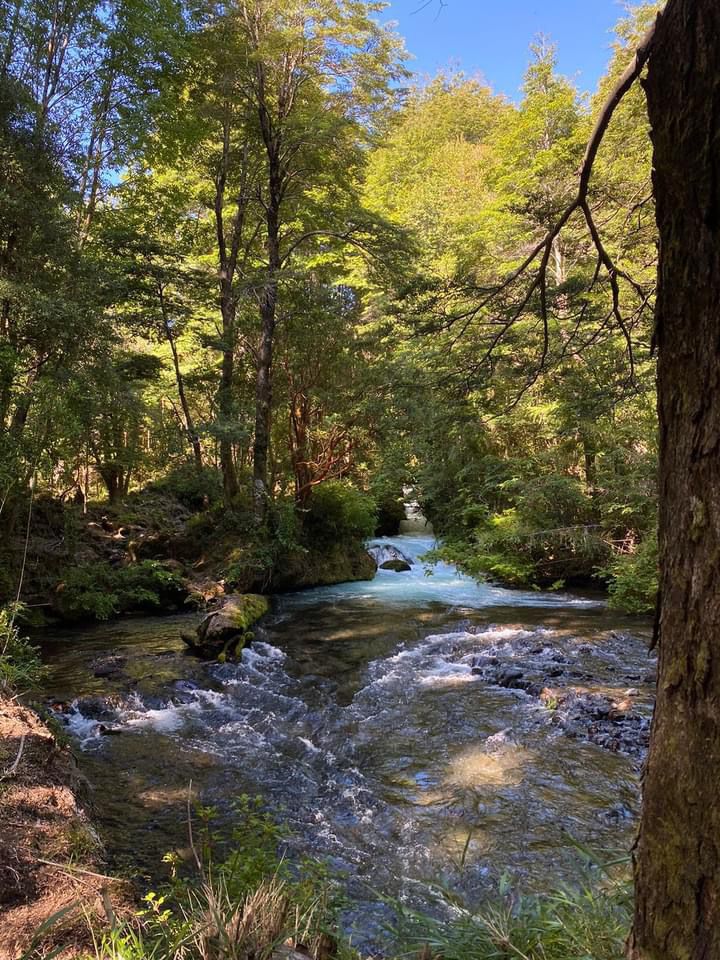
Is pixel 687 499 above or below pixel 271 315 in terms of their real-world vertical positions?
below

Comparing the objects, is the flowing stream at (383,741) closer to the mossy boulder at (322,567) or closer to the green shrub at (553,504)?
the green shrub at (553,504)

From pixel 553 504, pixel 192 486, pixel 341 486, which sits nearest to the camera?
pixel 553 504

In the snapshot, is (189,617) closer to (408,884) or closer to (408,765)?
(408,765)

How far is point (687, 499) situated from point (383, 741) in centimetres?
512

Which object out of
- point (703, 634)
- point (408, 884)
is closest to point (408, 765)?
point (408, 884)

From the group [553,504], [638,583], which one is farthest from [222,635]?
[553,504]

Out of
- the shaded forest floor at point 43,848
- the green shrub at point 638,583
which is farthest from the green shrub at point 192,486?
the shaded forest floor at point 43,848

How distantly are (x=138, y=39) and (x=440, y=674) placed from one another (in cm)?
1130

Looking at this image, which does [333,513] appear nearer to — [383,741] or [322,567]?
[322,567]

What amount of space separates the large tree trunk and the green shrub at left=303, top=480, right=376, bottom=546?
43.1 ft

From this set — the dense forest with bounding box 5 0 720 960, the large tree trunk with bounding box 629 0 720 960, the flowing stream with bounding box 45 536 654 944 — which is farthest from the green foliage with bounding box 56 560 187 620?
the large tree trunk with bounding box 629 0 720 960

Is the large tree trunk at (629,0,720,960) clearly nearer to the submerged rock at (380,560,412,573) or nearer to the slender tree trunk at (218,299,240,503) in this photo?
→ the slender tree trunk at (218,299,240,503)

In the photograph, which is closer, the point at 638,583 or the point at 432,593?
the point at 638,583

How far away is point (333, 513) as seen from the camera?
586 inches
